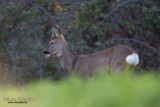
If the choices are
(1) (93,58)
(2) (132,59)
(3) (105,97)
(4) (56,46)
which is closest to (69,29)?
(4) (56,46)

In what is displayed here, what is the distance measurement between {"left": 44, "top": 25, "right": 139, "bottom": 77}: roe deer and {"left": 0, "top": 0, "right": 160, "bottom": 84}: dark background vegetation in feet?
6.42

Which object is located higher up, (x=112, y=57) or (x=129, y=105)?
(x=129, y=105)

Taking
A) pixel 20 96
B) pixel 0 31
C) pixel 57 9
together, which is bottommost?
pixel 0 31

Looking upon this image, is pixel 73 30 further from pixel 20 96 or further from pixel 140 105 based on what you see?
pixel 140 105

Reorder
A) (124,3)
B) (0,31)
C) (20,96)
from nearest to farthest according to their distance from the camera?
(20,96), (124,3), (0,31)

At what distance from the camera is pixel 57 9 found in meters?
11.1

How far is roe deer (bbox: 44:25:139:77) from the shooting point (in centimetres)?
737

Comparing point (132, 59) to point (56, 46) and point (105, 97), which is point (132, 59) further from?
point (105, 97)

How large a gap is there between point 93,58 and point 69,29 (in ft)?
11.1

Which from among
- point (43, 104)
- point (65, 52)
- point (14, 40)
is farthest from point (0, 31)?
point (43, 104)

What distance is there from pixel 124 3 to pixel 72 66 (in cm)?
344

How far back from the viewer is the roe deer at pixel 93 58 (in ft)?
24.2

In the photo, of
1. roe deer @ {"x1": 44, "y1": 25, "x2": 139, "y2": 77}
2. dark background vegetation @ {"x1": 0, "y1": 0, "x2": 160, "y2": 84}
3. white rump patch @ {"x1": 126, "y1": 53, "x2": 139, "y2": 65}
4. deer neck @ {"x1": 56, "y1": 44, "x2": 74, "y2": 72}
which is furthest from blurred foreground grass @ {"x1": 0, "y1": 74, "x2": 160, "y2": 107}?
dark background vegetation @ {"x1": 0, "y1": 0, "x2": 160, "y2": 84}

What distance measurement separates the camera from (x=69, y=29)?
37.4ft
